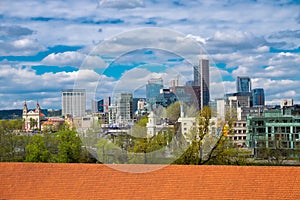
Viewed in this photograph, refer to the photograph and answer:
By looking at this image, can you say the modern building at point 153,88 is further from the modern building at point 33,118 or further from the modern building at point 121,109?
the modern building at point 33,118

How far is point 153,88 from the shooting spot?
23.2 ft

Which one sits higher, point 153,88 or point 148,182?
point 153,88

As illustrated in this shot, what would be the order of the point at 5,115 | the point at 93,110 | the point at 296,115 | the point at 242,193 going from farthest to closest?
the point at 296,115 → the point at 5,115 → the point at 242,193 → the point at 93,110

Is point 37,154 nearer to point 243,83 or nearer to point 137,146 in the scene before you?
point 137,146

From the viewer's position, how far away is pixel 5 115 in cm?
2100

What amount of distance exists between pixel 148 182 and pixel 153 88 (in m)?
1.63

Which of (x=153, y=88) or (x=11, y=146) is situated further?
(x=11, y=146)

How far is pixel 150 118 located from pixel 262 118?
21614 millimetres

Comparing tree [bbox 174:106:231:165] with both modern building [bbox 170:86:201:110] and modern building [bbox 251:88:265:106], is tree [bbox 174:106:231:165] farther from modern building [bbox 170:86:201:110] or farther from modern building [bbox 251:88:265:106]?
modern building [bbox 251:88:265:106]

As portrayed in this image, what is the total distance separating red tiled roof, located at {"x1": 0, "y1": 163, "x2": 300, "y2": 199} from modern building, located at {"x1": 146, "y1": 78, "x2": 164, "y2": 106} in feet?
4.49

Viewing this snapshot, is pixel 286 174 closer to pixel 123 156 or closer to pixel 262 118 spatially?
pixel 123 156

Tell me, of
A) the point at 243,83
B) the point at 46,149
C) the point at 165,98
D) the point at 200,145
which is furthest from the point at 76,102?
the point at 243,83

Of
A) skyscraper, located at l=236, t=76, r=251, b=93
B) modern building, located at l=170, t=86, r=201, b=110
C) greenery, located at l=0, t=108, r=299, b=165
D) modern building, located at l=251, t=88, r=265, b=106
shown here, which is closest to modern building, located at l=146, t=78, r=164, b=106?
modern building, located at l=170, t=86, r=201, b=110

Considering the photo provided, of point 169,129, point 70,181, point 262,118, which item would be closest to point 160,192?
point 169,129
